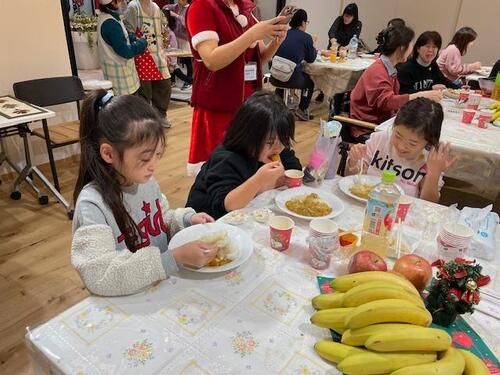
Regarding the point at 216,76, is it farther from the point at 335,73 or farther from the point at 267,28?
the point at 335,73

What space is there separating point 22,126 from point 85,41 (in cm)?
145

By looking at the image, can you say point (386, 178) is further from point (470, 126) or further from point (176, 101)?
point (176, 101)

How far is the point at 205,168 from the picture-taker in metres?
1.70

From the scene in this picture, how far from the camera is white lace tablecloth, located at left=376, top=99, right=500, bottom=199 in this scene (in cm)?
215

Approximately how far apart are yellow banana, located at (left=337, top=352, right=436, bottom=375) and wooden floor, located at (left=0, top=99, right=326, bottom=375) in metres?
1.51

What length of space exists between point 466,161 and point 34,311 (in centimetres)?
253

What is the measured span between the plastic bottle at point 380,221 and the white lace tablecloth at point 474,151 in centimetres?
118

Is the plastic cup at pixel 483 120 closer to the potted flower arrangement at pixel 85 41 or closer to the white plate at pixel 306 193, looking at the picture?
the white plate at pixel 306 193

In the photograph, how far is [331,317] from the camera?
33.4 inches

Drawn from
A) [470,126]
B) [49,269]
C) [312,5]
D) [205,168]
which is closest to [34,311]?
[49,269]

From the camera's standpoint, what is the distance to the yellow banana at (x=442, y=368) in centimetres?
69

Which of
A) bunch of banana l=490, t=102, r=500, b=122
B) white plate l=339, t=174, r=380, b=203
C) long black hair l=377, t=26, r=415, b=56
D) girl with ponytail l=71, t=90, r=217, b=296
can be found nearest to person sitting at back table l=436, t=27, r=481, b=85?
bunch of banana l=490, t=102, r=500, b=122

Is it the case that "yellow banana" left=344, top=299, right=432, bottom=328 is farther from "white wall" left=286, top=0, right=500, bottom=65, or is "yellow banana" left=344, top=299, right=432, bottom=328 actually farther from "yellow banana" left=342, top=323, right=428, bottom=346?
"white wall" left=286, top=0, right=500, bottom=65

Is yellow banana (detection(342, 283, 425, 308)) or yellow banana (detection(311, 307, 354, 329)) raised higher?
yellow banana (detection(342, 283, 425, 308))
